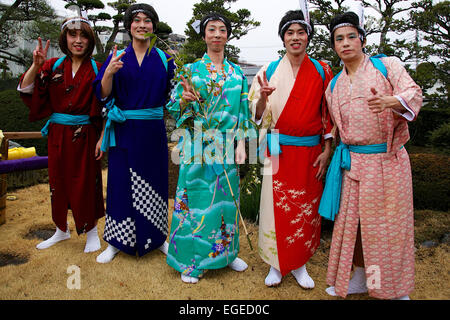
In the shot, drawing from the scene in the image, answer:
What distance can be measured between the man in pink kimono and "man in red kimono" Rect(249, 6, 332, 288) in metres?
0.26

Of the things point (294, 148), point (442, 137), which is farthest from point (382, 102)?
point (442, 137)

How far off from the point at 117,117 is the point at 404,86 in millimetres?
2333

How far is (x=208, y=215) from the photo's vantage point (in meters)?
2.81

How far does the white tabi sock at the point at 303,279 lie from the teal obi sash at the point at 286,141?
1052 millimetres

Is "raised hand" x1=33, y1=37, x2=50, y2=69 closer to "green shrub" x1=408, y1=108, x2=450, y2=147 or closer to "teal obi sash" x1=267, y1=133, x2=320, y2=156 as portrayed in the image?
"teal obi sash" x1=267, y1=133, x2=320, y2=156

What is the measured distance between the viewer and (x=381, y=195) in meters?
2.36

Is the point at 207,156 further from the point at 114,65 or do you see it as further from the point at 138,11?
the point at 138,11

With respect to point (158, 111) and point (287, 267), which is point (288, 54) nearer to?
point (158, 111)

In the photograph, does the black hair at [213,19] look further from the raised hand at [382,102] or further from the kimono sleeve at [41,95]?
the kimono sleeve at [41,95]

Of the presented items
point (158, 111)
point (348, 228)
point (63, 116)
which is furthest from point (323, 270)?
point (63, 116)

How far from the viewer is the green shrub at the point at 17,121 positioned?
21.8 ft

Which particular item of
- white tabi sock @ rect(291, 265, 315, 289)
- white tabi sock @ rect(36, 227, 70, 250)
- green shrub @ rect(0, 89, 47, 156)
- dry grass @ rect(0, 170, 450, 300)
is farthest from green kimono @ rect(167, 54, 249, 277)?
green shrub @ rect(0, 89, 47, 156)

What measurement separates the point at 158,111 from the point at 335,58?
531 centimetres

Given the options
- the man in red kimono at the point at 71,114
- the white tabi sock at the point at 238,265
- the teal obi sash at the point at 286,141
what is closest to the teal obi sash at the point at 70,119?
the man in red kimono at the point at 71,114
